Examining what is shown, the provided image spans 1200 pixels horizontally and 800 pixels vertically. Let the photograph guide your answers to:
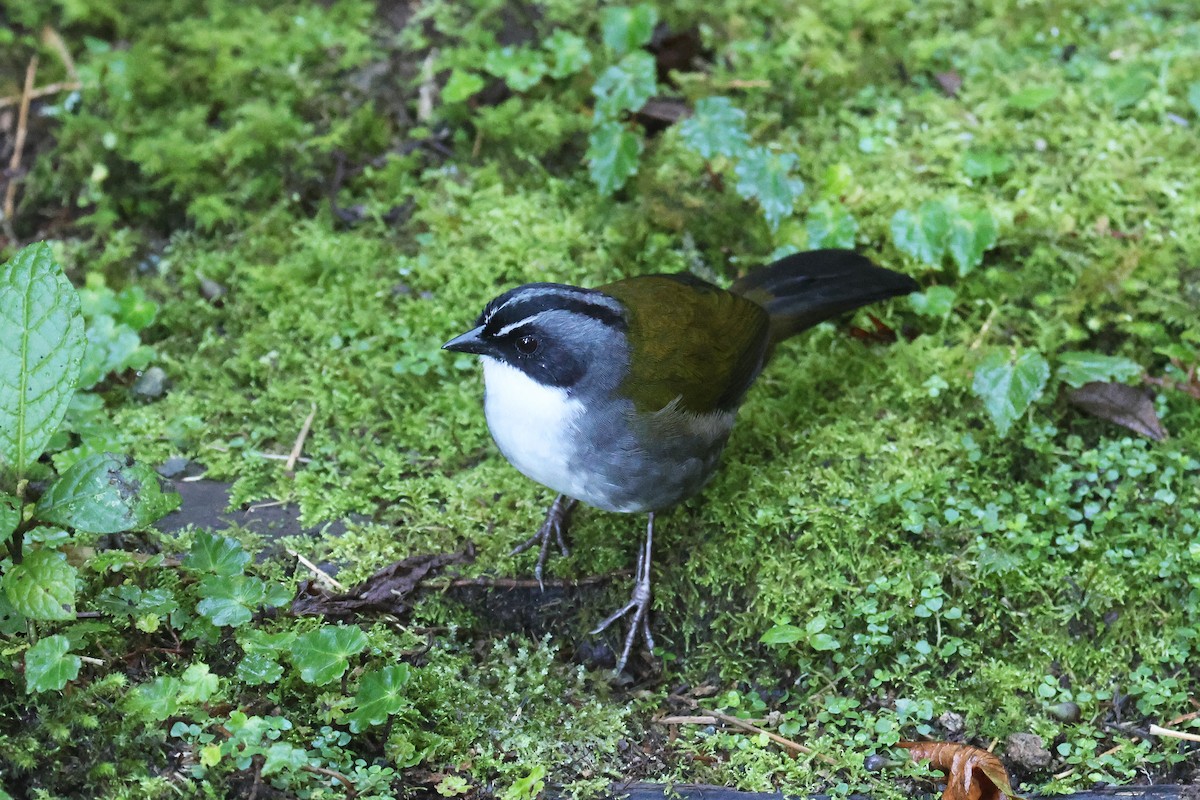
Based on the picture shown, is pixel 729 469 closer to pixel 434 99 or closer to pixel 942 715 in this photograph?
pixel 942 715

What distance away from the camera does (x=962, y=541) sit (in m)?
4.02

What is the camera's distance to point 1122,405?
14.2ft

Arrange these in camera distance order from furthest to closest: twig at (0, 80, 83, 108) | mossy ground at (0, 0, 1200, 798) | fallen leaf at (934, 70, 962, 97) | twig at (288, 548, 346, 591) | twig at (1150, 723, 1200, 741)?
twig at (0, 80, 83, 108) < fallen leaf at (934, 70, 962, 97) < twig at (288, 548, 346, 591) < mossy ground at (0, 0, 1200, 798) < twig at (1150, 723, 1200, 741)

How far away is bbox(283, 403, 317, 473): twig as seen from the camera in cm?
443

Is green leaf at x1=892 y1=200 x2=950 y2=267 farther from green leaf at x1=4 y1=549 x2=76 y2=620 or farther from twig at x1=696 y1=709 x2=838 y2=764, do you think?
→ green leaf at x1=4 y1=549 x2=76 y2=620

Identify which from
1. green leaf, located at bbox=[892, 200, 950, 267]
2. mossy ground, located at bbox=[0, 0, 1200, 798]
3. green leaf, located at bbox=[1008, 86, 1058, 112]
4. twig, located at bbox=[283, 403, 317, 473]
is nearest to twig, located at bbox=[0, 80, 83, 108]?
mossy ground, located at bbox=[0, 0, 1200, 798]

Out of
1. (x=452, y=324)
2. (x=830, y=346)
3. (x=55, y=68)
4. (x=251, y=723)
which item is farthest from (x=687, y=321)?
(x=55, y=68)

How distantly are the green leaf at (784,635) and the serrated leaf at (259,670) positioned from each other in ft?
5.41

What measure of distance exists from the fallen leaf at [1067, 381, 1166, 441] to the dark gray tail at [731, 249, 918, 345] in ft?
2.70

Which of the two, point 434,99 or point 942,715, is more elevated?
point 434,99

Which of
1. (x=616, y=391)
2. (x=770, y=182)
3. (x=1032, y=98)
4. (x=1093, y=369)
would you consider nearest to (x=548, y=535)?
(x=616, y=391)

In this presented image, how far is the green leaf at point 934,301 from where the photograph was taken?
475 centimetres

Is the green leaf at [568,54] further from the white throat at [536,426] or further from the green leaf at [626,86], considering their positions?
the white throat at [536,426]

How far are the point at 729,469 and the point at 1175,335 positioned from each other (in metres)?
2.07
